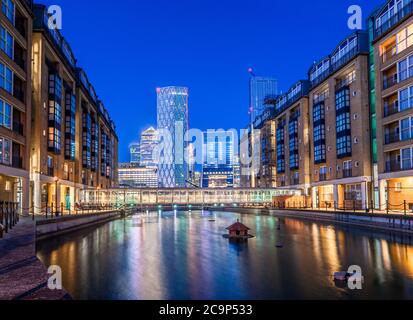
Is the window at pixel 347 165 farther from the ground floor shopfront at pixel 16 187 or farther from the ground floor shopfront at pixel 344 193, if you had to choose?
the ground floor shopfront at pixel 16 187

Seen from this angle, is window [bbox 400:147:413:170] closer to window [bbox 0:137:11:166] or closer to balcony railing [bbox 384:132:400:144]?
balcony railing [bbox 384:132:400:144]

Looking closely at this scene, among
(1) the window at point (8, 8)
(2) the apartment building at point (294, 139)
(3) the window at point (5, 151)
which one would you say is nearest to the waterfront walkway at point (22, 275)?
(3) the window at point (5, 151)

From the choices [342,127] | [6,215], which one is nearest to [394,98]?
[342,127]

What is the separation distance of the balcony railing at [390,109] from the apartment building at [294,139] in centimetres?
2720

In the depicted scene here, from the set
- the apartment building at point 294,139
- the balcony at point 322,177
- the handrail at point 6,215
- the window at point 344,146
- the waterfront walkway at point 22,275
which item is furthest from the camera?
the apartment building at point 294,139

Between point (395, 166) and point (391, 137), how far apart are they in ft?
11.9

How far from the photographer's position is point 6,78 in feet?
122

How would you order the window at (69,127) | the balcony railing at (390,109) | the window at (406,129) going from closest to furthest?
the window at (406,129) < the balcony railing at (390,109) < the window at (69,127)

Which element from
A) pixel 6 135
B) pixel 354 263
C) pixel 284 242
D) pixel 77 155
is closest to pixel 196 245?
pixel 284 242

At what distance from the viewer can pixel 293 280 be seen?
50.0 feet

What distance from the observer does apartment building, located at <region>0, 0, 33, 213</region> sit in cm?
3650

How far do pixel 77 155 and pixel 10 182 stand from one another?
30.2 m

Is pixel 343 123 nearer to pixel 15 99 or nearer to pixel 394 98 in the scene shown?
pixel 394 98

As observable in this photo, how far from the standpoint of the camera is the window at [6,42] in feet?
118
